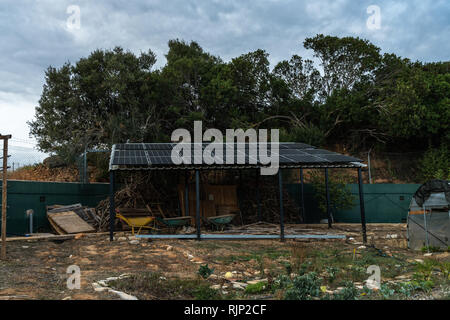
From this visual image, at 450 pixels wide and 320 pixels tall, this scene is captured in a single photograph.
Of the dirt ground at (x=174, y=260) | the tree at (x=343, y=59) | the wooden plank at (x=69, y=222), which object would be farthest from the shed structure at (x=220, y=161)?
the tree at (x=343, y=59)

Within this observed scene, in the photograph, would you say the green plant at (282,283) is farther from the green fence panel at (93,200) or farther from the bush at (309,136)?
the bush at (309,136)

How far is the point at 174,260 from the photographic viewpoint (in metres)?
9.16

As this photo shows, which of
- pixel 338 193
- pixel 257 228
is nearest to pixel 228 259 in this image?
pixel 257 228

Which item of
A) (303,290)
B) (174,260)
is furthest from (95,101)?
(303,290)

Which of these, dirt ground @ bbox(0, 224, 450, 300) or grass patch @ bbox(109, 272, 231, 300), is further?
dirt ground @ bbox(0, 224, 450, 300)

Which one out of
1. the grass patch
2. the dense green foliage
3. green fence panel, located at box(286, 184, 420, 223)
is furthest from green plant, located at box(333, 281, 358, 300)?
the dense green foliage

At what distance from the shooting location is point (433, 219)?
1095 cm

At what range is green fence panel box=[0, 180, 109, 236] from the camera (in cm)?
1355

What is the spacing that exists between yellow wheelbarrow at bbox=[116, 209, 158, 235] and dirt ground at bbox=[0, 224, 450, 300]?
651 mm

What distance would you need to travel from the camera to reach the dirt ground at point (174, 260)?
21.0 feet

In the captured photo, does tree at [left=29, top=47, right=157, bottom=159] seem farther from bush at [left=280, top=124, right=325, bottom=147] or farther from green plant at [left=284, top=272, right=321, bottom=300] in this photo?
green plant at [left=284, top=272, right=321, bottom=300]

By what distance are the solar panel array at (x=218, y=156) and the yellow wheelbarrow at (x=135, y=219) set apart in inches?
79.0
